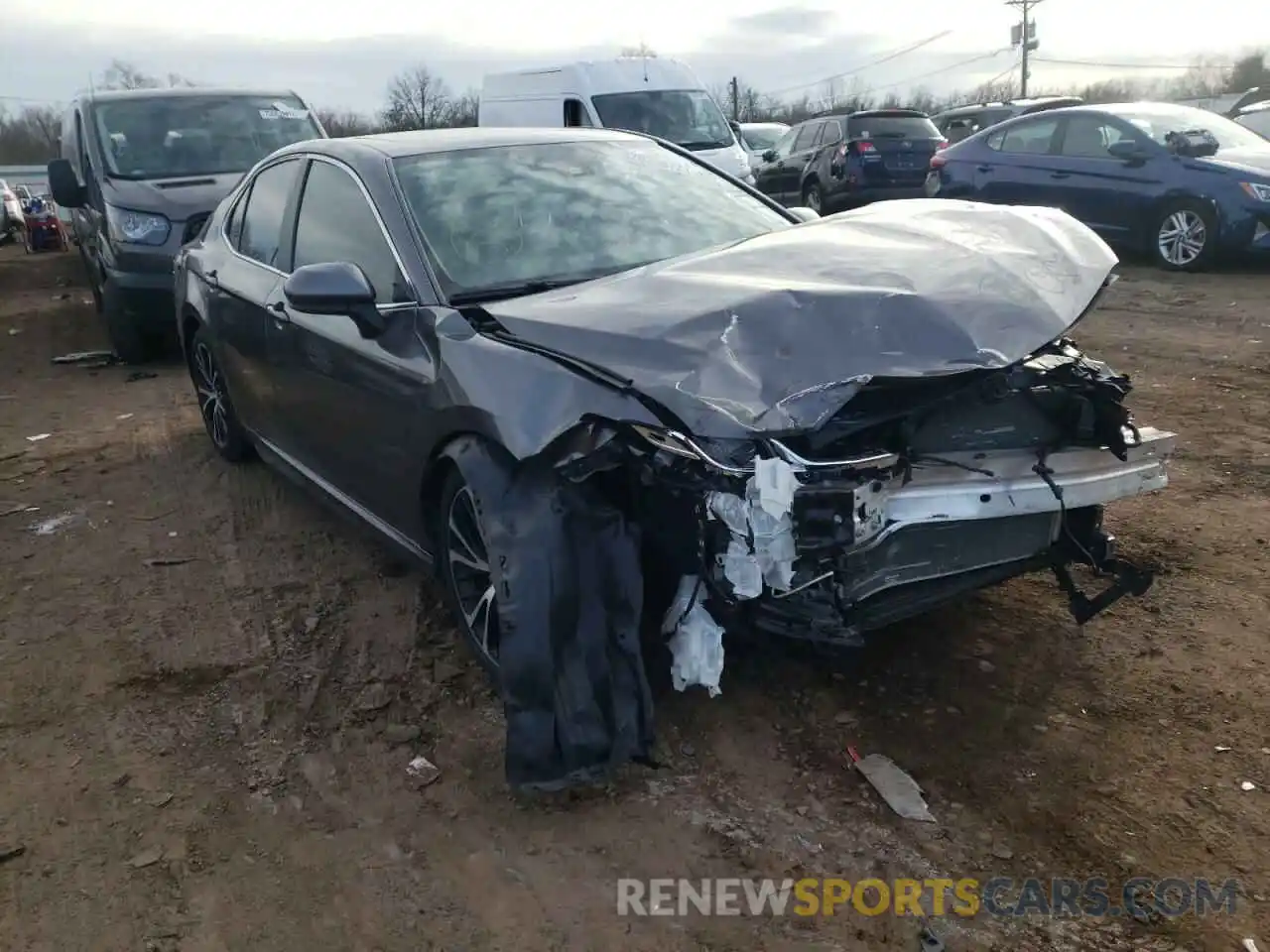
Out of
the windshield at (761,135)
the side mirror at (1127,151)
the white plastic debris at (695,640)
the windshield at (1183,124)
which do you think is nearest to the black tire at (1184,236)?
the side mirror at (1127,151)

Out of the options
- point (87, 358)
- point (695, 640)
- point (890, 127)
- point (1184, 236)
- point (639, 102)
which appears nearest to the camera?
point (695, 640)

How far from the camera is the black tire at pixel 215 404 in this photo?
5.62 meters

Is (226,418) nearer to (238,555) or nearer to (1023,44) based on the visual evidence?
(238,555)

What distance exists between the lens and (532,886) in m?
2.63

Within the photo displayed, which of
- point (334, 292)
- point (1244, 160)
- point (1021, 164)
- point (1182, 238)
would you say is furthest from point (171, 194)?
point (1244, 160)

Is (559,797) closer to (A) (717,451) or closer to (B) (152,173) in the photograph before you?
(A) (717,451)

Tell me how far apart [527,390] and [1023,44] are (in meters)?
59.6

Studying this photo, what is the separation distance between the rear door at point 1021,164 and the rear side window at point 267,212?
27.8ft


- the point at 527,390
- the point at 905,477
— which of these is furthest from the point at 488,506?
the point at 905,477

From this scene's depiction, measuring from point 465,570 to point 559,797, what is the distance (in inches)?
33.1

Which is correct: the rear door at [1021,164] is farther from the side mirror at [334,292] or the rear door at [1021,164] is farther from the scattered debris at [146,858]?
the scattered debris at [146,858]

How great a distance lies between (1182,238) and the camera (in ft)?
32.7

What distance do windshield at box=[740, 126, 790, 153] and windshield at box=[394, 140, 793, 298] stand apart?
684 inches

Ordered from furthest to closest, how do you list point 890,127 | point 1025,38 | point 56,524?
1. point 1025,38
2. point 890,127
3. point 56,524
